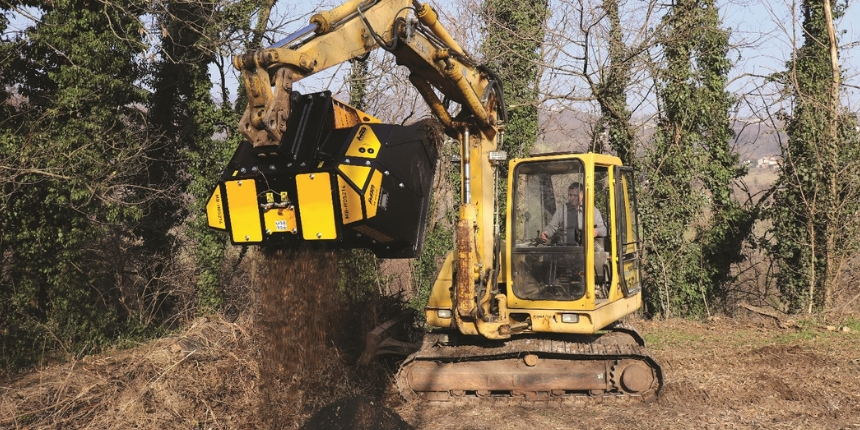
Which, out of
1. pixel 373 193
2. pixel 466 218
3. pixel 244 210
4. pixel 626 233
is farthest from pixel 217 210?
pixel 626 233

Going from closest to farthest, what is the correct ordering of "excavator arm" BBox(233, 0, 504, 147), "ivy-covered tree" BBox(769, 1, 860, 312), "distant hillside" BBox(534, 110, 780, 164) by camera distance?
"excavator arm" BBox(233, 0, 504, 147), "ivy-covered tree" BBox(769, 1, 860, 312), "distant hillside" BBox(534, 110, 780, 164)

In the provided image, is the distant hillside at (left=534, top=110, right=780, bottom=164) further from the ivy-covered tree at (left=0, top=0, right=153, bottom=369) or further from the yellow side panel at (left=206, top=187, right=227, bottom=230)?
the yellow side panel at (left=206, top=187, right=227, bottom=230)

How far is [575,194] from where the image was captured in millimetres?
6855

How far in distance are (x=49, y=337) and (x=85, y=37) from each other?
14.6 ft

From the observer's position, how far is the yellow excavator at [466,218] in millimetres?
5340

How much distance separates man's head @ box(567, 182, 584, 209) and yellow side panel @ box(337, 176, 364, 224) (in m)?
2.40

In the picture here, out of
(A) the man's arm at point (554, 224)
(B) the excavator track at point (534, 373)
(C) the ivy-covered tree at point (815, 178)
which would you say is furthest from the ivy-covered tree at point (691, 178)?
(A) the man's arm at point (554, 224)

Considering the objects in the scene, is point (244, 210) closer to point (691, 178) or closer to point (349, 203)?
point (349, 203)

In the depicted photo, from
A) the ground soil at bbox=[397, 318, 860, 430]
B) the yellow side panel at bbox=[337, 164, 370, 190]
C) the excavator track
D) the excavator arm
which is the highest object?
the excavator arm

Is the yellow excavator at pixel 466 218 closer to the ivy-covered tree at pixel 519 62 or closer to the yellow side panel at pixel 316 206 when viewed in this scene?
the yellow side panel at pixel 316 206

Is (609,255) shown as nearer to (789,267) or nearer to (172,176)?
(789,267)

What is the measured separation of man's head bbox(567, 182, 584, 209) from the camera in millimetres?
6840

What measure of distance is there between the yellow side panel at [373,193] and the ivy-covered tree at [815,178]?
10038 millimetres

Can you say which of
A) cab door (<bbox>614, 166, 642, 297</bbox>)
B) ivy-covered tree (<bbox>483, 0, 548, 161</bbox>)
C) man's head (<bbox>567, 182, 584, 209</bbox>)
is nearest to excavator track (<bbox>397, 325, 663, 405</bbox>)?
cab door (<bbox>614, 166, 642, 297</bbox>)
